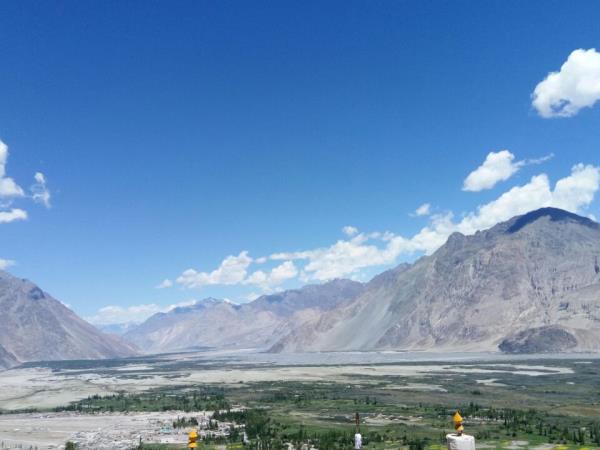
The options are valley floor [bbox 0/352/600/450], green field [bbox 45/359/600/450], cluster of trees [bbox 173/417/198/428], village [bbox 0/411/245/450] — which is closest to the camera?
green field [bbox 45/359/600/450]

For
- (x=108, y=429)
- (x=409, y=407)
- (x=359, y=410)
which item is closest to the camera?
(x=108, y=429)

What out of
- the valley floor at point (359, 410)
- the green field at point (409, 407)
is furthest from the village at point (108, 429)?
the green field at point (409, 407)

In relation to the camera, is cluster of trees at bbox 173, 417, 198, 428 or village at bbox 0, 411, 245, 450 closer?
village at bbox 0, 411, 245, 450

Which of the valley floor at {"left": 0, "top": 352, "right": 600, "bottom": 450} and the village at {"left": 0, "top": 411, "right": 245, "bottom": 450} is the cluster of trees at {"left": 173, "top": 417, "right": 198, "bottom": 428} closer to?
the village at {"left": 0, "top": 411, "right": 245, "bottom": 450}

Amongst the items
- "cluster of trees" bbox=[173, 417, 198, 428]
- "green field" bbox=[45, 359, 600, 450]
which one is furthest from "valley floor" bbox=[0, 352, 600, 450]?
"cluster of trees" bbox=[173, 417, 198, 428]

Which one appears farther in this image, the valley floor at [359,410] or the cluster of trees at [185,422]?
the cluster of trees at [185,422]

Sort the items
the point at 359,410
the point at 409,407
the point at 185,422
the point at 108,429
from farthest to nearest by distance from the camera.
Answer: the point at 409,407 < the point at 359,410 < the point at 185,422 < the point at 108,429

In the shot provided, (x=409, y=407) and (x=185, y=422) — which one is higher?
(x=185, y=422)

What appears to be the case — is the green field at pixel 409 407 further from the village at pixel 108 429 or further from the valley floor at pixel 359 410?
the village at pixel 108 429

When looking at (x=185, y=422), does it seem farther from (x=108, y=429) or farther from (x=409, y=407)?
(x=409, y=407)

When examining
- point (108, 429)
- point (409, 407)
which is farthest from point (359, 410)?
point (108, 429)

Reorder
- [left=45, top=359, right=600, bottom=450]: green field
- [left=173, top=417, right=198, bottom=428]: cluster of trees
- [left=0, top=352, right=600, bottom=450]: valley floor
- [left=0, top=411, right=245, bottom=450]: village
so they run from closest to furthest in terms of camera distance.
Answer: [left=45, top=359, right=600, bottom=450]: green field → [left=0, top=352, right=600, bottom=450]: valley floor → [left=0, top=411, right=245, bottom=450]: village → [left=173, top=417, right=198, bottom=428]: cluster of trees

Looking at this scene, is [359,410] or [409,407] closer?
[359,410]
